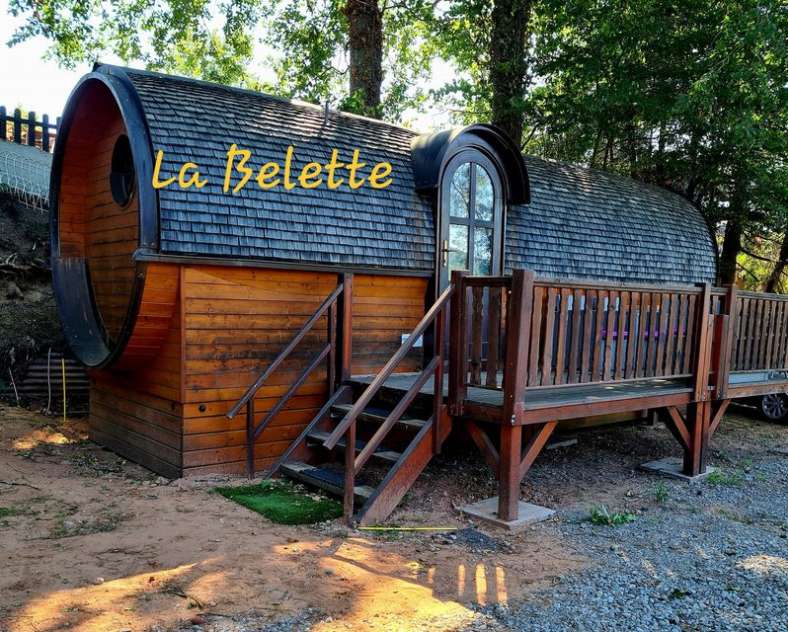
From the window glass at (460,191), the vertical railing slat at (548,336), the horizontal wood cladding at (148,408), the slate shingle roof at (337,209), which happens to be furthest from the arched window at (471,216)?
the horizontal wood cladding at (148,408)

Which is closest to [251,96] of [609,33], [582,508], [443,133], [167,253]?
[443,133]

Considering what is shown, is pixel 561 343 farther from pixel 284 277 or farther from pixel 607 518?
pixel 284 277

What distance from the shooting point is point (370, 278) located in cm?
721

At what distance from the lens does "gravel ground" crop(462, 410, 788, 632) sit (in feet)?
12.0

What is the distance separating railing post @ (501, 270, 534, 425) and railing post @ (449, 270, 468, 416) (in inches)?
17.5

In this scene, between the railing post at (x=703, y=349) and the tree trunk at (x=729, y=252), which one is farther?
the tree trunk at (x=729, y=252)

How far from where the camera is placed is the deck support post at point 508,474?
5.28m

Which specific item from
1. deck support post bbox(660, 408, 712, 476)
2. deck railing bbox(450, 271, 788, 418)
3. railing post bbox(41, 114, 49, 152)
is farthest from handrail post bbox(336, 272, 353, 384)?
railing post bbox(41, 114, 49, 152)

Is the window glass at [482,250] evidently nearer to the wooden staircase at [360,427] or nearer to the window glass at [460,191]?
the window glass at [460,191]

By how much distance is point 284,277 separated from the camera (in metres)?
6.61

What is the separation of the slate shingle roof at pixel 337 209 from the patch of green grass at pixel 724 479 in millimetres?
3068

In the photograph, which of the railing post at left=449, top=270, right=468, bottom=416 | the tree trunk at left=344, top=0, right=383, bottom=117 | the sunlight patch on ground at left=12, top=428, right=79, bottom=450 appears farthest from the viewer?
the tree trunk at left=344, top=0, right=383, bottom=117

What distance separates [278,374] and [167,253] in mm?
1643

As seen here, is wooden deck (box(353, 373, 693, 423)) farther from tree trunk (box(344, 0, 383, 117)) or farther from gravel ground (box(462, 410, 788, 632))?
tree trunk (box(344, 0, 383, 117))
